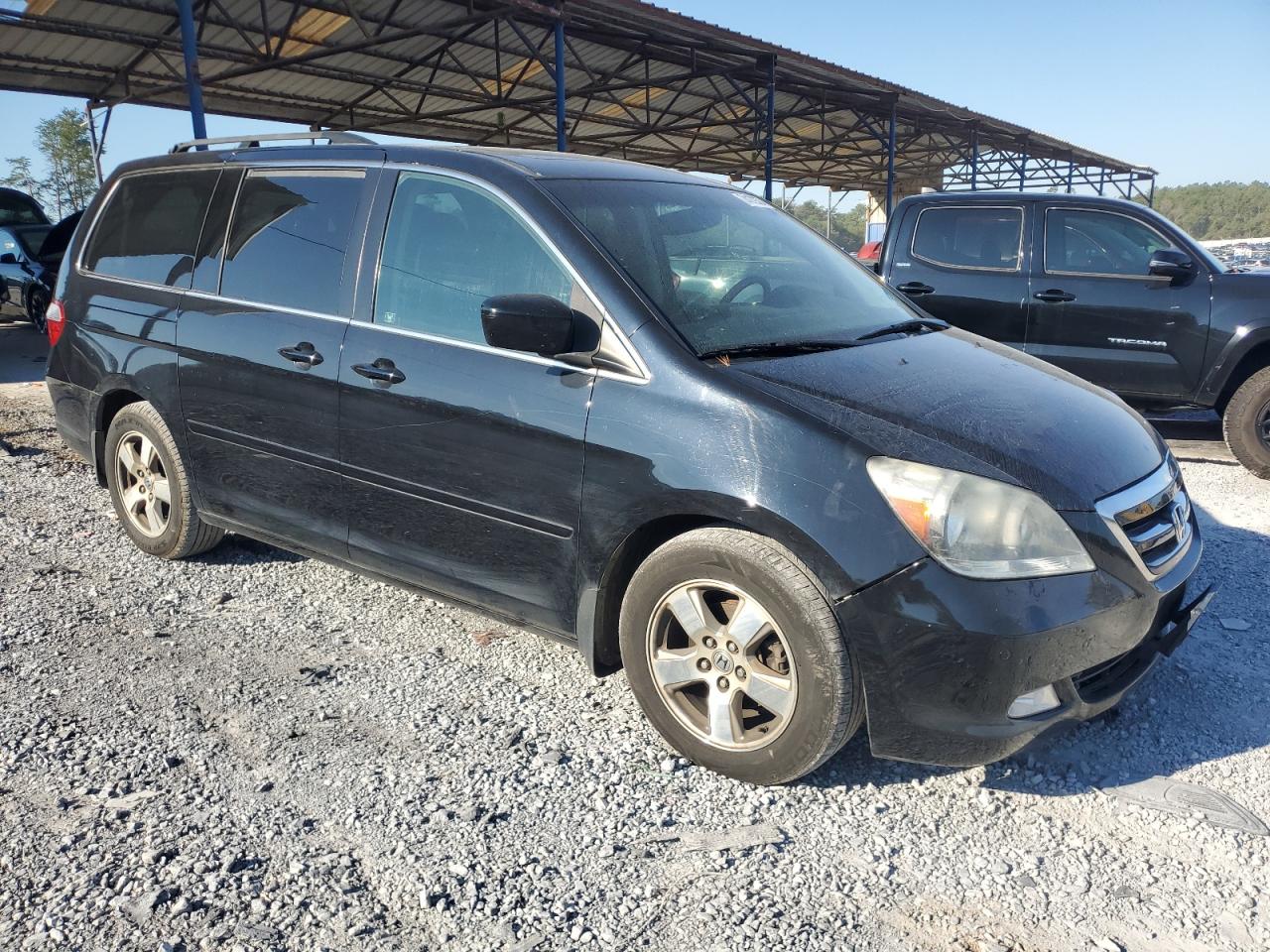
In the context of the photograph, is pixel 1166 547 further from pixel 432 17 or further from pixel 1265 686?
pixel 432 17

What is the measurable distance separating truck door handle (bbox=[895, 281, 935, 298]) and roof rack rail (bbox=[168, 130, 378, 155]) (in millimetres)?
4625

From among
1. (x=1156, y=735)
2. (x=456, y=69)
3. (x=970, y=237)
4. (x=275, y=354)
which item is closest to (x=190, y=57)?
(x=456, y=69)

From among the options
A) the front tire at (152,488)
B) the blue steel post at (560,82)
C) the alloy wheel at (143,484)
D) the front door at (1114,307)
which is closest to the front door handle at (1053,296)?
the front door at (1114,307)

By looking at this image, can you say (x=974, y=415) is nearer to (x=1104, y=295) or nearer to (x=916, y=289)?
(x=1104, y=295)

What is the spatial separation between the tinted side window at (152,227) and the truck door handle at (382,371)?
4.15ft

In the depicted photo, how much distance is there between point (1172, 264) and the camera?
6.40 meters

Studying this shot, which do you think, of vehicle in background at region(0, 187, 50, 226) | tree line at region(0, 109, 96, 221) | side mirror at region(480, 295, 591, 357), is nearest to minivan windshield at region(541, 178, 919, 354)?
side mirror at region(480, 295, 591, 357)

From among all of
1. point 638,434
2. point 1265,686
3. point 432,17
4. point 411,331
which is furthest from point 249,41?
point 1265,686

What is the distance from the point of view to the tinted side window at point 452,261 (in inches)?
121

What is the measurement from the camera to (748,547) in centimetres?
257

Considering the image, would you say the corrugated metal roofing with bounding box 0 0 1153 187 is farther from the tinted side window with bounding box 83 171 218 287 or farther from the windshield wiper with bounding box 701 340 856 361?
the windshield wiper with bounding box 701 340 856 361

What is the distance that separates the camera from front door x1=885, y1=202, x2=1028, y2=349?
23.0 ft

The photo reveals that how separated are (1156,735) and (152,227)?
4475mm

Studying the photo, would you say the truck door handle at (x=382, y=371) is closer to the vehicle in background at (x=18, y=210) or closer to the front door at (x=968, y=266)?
the front door at (x=968, y=266)
